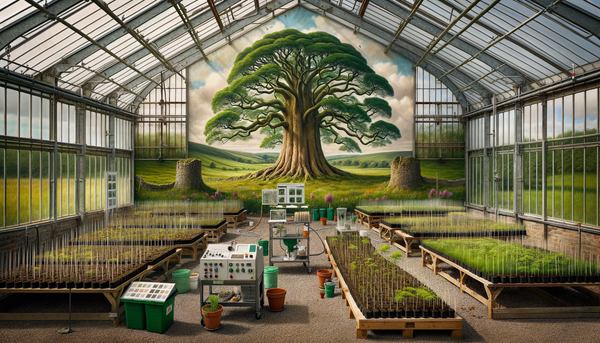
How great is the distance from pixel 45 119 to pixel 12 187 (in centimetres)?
254

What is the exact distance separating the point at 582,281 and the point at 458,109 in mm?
13188

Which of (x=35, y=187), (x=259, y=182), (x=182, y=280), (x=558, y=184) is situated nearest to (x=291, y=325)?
(x=182, y=280)

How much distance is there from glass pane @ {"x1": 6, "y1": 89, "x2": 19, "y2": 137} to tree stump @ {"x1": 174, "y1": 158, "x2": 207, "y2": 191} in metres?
7.64

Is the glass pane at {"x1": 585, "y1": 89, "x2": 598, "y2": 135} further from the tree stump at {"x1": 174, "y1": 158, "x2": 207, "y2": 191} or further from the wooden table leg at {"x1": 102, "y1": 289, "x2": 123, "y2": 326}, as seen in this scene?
the tree stump at {"x1": 174, "y1": 158, "x2": 207, "y2": 191}

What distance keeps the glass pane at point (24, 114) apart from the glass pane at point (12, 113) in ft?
0.49

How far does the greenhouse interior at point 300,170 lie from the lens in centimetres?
514

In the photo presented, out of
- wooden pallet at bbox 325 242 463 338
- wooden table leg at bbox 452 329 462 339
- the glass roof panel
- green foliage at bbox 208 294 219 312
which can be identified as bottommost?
wooden table leg at bbox 452 329 462 339

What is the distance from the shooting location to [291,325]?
4.91 m

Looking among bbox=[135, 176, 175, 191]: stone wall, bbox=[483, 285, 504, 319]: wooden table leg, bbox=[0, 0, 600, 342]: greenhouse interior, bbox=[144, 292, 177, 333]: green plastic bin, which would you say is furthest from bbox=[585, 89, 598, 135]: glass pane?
bbox=[135, 176, 175, 191]: stone wall

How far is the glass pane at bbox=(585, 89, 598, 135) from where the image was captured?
924 centimetres

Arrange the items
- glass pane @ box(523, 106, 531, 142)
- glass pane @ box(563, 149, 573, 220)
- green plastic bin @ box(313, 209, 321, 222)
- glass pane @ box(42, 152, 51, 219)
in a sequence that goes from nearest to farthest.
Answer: glass pane @ box(563, 149, 573, 220), glass pane @ box(42, 152, 51, 219), glass pane @ box(523, 106, 531, 142), green plastic bin @ box(313, 209, 321, 222)

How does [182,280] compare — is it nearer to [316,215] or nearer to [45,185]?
[45,185]

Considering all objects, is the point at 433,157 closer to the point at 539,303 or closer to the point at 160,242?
the point at 539,303

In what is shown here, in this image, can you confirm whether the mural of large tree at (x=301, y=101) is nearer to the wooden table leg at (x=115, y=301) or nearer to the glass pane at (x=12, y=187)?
the glass pane at (x=12, y=187)
